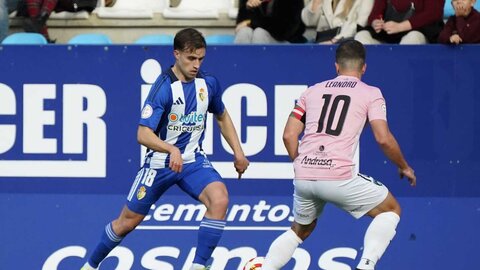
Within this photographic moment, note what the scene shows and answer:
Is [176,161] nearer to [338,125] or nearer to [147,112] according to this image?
[147,112]

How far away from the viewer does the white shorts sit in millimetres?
9539

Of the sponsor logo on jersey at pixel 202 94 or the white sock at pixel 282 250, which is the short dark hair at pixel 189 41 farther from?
the white sock at pixel 282 250

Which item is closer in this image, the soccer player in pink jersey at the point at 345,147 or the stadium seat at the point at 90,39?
the soccer player in pink jersey at the point at 345,147

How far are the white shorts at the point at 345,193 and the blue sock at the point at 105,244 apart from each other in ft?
→ 4.82

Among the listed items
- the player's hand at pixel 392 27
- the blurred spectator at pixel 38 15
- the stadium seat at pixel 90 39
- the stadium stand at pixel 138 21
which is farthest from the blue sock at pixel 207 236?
the blurred spectator at pixel 38 15

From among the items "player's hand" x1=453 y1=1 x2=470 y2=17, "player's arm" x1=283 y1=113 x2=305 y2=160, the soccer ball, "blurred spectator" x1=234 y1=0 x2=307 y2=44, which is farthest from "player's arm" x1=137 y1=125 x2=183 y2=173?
"player's hand" x1=453 y1=1 x2=470 y2=17

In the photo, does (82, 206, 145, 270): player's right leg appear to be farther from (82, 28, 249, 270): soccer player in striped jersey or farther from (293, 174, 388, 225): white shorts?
(293, 174, 388, 225): white shorts

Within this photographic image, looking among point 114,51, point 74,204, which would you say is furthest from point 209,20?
point 74,204

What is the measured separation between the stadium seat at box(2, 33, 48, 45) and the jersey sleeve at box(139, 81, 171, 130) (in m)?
2.61

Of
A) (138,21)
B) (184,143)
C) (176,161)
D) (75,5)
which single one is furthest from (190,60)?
(75,5)

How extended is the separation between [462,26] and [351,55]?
2002mm

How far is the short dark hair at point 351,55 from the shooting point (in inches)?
378

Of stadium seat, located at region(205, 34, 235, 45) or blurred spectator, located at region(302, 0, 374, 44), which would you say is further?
stadium seat, located at region(205, 34, 235, 45)

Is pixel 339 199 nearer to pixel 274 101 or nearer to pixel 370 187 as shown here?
pixel 370 187
